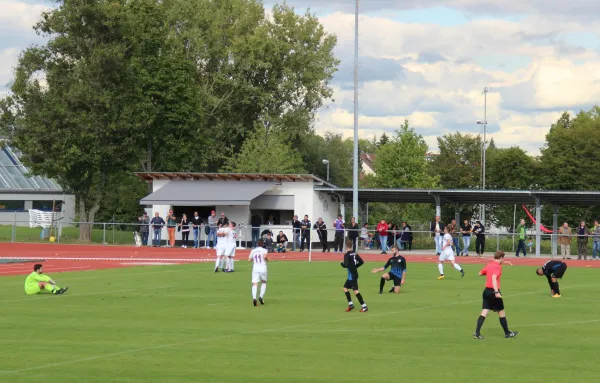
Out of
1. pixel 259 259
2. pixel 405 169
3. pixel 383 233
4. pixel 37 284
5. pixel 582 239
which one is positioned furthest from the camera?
pixel 405 169

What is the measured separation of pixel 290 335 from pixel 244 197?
1339 inches

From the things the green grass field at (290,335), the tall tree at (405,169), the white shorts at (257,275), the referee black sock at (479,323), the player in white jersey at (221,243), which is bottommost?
the green grass field at (290,335)

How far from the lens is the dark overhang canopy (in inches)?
1946

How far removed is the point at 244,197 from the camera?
170 feet

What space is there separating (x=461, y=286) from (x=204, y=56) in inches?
1997

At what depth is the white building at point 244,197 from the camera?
5234 centimetres

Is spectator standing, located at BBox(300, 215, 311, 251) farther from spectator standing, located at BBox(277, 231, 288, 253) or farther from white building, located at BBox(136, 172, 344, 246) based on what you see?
white building, located at BBox(136, 172, 344, 246)

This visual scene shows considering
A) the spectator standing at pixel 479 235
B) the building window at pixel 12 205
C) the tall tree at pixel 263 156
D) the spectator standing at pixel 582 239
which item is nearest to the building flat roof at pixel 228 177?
the spectator standing at pixel 479 235

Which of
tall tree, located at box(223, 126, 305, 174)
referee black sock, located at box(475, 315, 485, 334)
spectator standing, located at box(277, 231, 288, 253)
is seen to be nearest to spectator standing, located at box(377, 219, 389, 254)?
spectator standing, located at box(277, 231, 288, 253)

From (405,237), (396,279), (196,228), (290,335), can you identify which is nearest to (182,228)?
(196,228)

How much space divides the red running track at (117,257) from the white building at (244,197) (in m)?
3.61

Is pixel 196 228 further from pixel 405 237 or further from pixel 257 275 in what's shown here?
pixel 257 275

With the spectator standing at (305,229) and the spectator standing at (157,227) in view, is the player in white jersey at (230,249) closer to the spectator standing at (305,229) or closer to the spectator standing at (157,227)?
the spectator standing at (305,229)

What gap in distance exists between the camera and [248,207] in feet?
174
